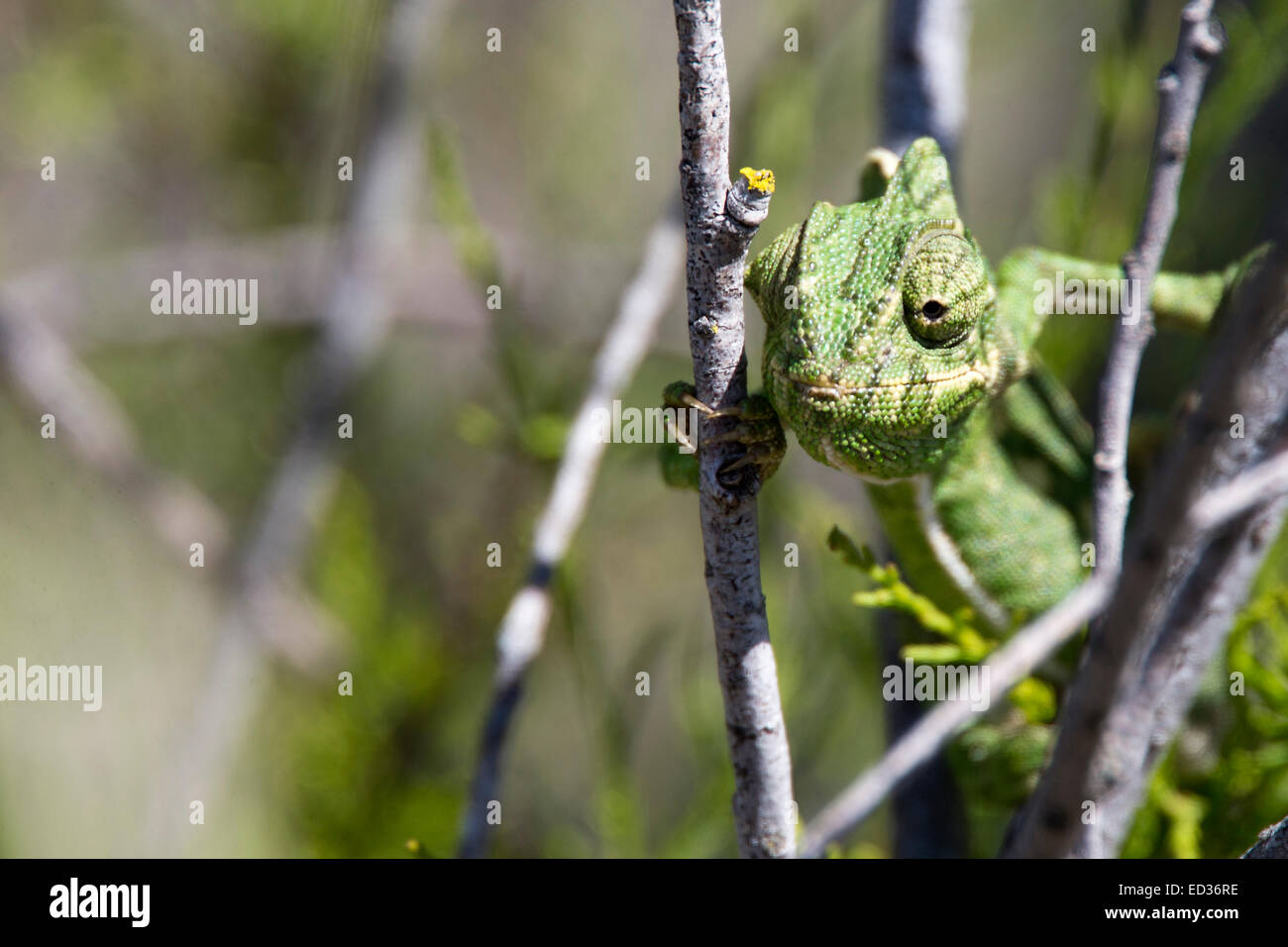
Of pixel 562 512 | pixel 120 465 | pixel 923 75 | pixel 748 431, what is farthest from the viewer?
pixel 120 465

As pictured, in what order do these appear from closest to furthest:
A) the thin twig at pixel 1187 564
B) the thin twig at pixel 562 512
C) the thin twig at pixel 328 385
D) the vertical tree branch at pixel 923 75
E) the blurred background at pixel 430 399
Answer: the thin twig at pixel 1187 564
the thin twig at pixel 562 512
the vertical tree branch at pixel 923 75
the blurred background at pixel 430 399
the thin twig at pixel 328 385

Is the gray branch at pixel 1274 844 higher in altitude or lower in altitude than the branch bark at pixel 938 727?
lower

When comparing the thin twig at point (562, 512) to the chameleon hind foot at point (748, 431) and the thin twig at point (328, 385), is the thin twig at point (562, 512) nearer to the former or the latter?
the chameleon hind foot at point (748, 431)

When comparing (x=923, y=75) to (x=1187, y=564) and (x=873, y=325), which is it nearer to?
(x=873, y=325)

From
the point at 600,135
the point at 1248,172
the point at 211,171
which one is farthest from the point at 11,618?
the point at 1248,172

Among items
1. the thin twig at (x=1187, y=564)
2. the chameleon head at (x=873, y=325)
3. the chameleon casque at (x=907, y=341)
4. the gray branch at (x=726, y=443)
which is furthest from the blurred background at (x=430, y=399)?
the gray branch at (x=726, y=443)

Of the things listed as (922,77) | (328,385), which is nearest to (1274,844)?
(922,77)
